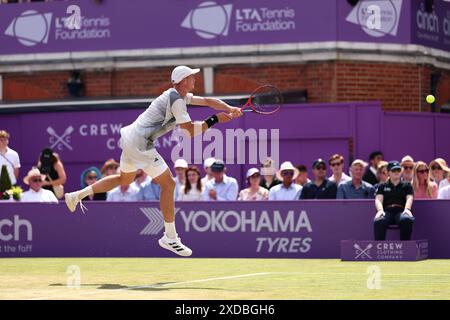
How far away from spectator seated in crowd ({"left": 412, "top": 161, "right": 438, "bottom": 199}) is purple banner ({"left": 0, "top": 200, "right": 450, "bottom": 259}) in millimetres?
556

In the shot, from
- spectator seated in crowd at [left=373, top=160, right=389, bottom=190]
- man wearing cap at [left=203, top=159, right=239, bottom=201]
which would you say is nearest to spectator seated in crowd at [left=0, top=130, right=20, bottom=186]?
man wearing cap at [left=203, top=159, right=239, bottom=201]

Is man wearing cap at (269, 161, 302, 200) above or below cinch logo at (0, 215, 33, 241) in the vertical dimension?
above

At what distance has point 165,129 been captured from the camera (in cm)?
1362

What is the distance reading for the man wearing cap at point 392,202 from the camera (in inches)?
659

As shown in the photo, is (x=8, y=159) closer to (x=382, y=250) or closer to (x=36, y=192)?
(x=36, y=192)

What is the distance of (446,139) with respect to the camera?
25.2 metres

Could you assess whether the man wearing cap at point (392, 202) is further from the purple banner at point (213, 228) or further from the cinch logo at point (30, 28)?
the cinch logo at point (30, 28)

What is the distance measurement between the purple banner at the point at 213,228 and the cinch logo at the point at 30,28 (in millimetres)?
8725

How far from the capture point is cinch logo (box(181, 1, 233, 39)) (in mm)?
25000

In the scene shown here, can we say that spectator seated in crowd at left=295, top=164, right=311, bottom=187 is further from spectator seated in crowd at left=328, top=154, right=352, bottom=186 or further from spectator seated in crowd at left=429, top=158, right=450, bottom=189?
spectator seated in crowd at left=429, top=158, right=450, bottom=189

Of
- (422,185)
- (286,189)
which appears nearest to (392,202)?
(422,185)

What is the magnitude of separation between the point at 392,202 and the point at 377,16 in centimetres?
820

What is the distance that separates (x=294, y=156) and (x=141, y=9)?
4.86 metres

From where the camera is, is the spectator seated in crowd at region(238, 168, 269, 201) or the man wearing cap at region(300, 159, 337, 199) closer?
the man wearing cap at region(300, 159, 337, 199)
